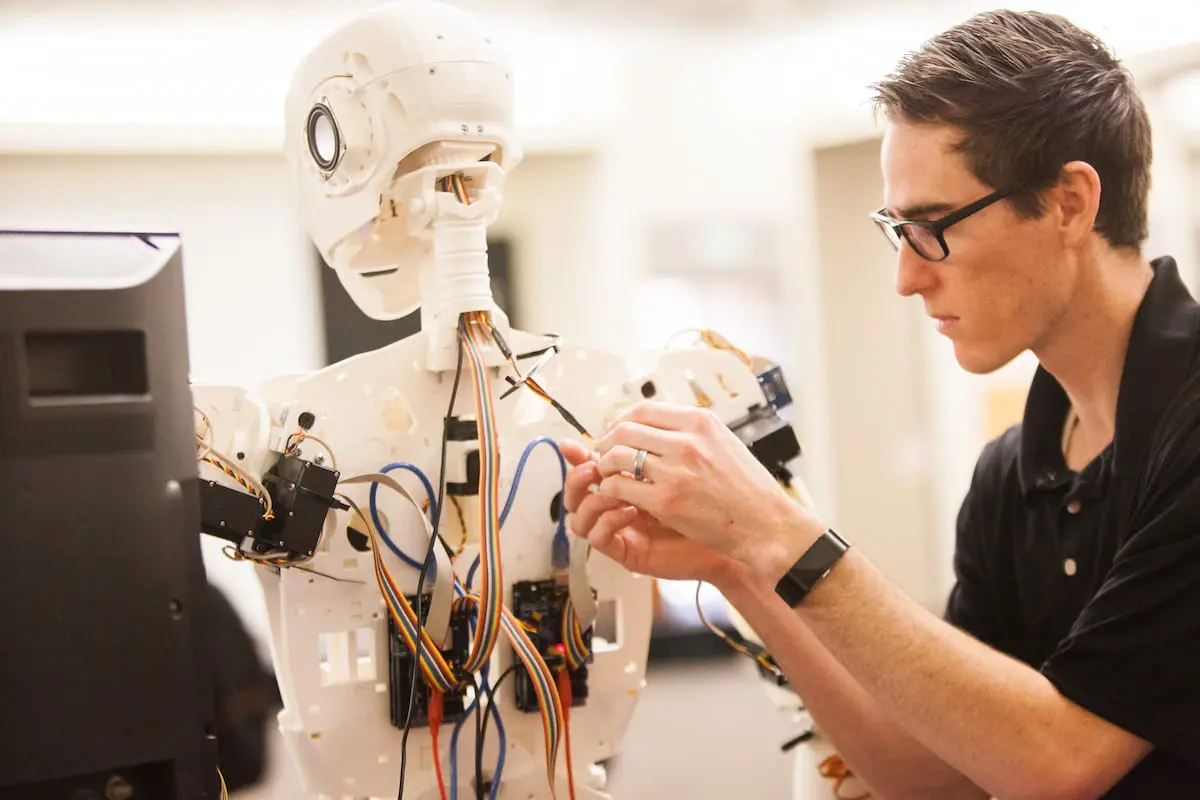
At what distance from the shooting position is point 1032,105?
1180 millimetres

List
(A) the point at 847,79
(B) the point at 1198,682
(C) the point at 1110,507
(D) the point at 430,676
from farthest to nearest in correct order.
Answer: (A) the point at 847,79 → (C) the point at 1110,507 → (D) the point at 430,676 → (B) the point at 1198,682

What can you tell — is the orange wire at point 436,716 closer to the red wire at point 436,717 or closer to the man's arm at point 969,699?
the red wire at point 436,717

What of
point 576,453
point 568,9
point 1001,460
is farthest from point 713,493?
point 568,9

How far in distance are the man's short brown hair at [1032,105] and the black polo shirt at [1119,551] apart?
0.15 m

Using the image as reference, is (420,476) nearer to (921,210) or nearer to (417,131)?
(417,131)

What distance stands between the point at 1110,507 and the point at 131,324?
1.07 meters

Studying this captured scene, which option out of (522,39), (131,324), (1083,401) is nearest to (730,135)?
(522,39)

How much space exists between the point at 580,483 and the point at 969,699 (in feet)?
1.49

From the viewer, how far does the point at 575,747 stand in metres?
1.26

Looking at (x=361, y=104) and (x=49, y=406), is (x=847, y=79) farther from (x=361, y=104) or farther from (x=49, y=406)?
(x=49, y=406)

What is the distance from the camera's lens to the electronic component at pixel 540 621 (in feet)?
3.92

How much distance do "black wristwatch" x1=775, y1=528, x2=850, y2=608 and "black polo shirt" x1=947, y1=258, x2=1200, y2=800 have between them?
0.26 meters

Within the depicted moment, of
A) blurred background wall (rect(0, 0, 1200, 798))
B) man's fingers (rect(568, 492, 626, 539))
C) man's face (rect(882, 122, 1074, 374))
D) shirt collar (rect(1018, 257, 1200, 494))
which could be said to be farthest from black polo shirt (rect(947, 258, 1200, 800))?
blurred background wall (rect(0, 0, 1200, 798))

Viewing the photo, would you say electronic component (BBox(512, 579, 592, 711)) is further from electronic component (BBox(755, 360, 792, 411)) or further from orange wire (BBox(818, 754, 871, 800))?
orange wire (BBox(818, 754, 871, 800))
